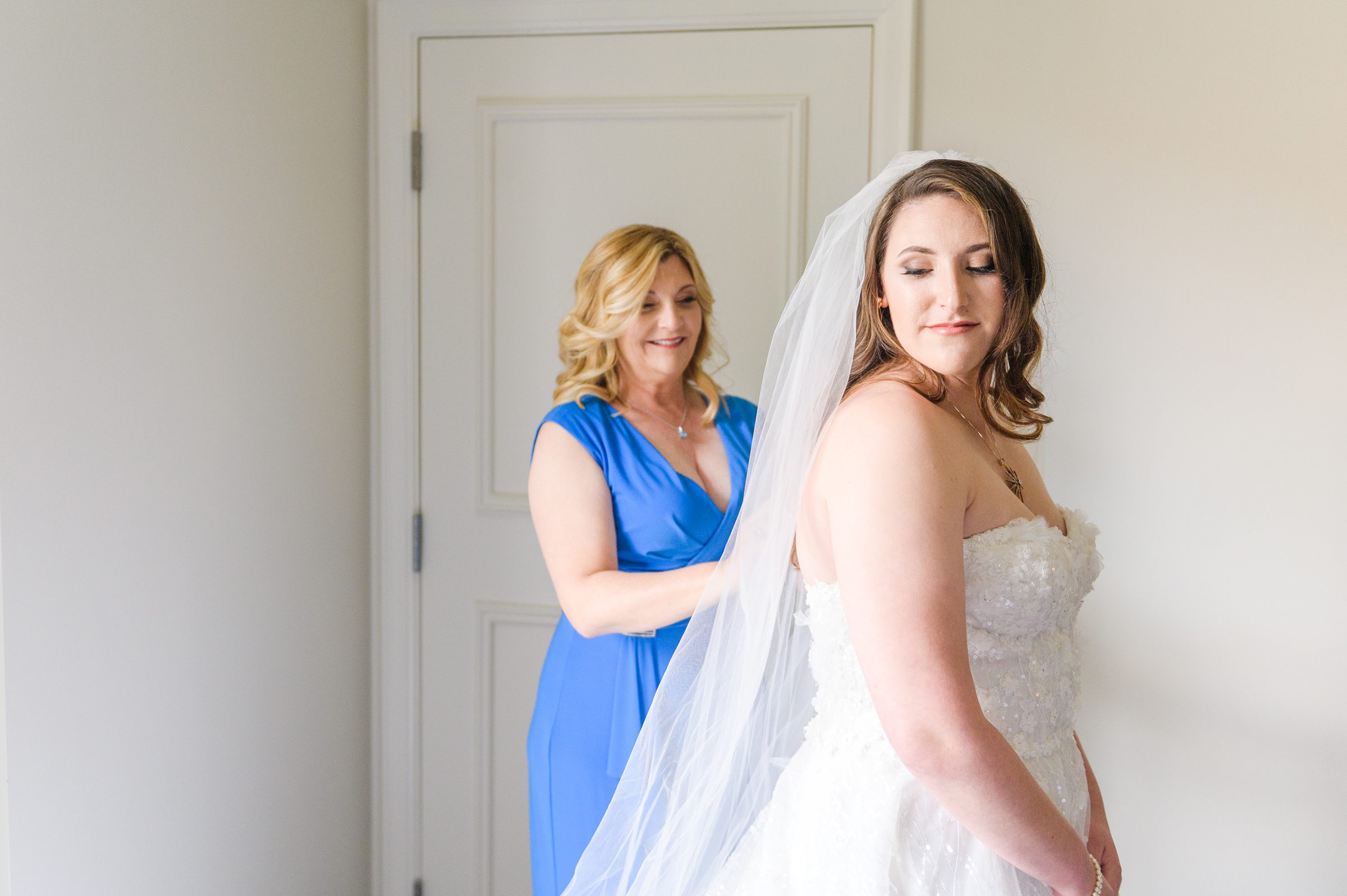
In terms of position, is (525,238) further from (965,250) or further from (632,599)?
(965,250)

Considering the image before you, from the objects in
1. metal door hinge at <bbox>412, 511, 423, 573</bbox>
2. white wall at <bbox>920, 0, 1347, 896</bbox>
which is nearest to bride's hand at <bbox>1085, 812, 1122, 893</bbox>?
white wall at <bbox>920, 0, 1347, 896</bbox>

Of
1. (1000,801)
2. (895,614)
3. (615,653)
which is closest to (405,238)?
(615,653)

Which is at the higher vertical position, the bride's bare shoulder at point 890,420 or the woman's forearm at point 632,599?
the bride's bare shoulder at point 890,420

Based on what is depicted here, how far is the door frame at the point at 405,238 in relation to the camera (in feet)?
6.57

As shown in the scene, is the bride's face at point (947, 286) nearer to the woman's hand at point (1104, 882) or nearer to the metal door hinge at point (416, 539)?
the woman's hand at point (1104, 882)

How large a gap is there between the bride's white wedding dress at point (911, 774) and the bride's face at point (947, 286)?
8.4 inches

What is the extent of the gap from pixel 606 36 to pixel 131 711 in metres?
1.69

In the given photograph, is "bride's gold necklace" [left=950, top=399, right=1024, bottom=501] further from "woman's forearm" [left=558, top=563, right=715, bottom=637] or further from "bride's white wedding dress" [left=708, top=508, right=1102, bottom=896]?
"woman's forearm" [left=558, top=563, right=715, bottom=637]

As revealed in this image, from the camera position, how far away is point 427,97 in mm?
2172

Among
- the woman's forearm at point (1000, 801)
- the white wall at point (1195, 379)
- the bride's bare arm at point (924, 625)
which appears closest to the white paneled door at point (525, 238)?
the white wall at point (1195, 379)

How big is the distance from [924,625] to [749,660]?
0.34 meters

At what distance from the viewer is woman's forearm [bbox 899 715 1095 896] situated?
907 millimetres

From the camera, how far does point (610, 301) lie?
1.67 metres

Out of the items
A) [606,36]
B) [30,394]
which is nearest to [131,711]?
[30,394]
